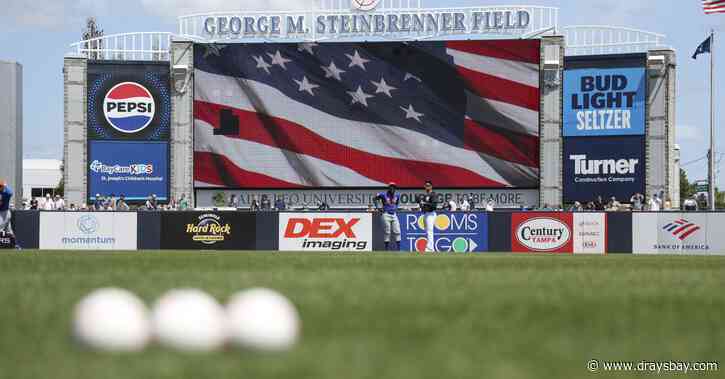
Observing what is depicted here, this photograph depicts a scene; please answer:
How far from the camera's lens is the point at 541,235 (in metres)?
32.1

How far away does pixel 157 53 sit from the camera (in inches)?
1960

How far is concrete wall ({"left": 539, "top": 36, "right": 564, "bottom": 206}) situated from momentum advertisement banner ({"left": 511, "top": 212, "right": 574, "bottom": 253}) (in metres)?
13.9

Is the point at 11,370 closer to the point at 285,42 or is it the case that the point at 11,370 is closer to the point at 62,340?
the point at 62,340

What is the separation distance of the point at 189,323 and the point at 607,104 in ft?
140

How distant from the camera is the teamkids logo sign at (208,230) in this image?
33.4 metres

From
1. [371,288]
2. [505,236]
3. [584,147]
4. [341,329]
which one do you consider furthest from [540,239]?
[341,329]

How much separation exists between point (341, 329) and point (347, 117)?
40219 mm

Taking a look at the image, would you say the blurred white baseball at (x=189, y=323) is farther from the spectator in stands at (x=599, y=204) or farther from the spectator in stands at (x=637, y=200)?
the spectator in stands at (x=599, y=204)

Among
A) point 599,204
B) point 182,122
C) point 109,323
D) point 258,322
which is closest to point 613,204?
point 599,204

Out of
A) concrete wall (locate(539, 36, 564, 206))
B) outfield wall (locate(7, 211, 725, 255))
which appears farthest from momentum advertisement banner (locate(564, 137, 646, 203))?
outfield wall (locate(7, 211, 725, 255))

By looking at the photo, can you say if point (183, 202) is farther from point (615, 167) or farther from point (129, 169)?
point (615, 167)

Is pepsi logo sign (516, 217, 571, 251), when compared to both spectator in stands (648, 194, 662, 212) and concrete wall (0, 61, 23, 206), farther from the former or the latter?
concrete wall (0, 61, 23, 206)

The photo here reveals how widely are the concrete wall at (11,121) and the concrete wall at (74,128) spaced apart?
9541 mm

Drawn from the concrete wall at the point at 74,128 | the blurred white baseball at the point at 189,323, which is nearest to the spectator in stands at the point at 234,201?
the concrete wall at the point at 74,128
